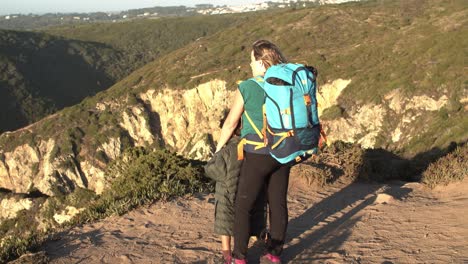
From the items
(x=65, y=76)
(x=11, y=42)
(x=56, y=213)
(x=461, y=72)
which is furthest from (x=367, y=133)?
(x=11, y=42)

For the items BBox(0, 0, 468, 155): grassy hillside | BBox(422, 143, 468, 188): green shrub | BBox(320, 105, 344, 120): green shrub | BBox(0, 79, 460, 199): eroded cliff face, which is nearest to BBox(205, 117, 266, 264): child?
BBox(422, 143, 468, 188): green shrub

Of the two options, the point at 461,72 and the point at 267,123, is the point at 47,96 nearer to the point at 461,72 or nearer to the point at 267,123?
the point at 461,72

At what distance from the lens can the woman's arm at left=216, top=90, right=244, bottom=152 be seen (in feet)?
11.4

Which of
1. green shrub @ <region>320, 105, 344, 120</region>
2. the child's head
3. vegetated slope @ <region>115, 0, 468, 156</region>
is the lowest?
green shrub @ <region>320, 105, 344, 120</region>

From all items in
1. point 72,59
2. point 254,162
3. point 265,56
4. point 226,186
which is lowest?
point 72,59

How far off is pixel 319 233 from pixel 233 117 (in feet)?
6.80

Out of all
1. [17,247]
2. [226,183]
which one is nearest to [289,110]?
[226,183]

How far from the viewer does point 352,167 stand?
7645mm

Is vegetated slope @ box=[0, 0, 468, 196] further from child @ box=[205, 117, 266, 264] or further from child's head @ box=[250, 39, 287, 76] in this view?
child's head @ box=[250, 39, 287, 76]

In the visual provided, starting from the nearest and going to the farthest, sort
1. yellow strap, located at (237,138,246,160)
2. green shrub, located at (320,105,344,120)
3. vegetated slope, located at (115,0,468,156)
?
yellow strap, located at (237,138,246,160) < vegetated slope, located at (115,0,468,156) < green shrub, located at (320,105,344,120)

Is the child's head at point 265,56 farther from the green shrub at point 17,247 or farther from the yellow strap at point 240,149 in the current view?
the green shrub at point 17,247

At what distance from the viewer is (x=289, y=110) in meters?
3.30

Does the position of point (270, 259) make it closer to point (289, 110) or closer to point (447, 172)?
point (289, 110)

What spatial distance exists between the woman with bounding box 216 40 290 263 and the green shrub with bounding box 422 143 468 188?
145 inches
